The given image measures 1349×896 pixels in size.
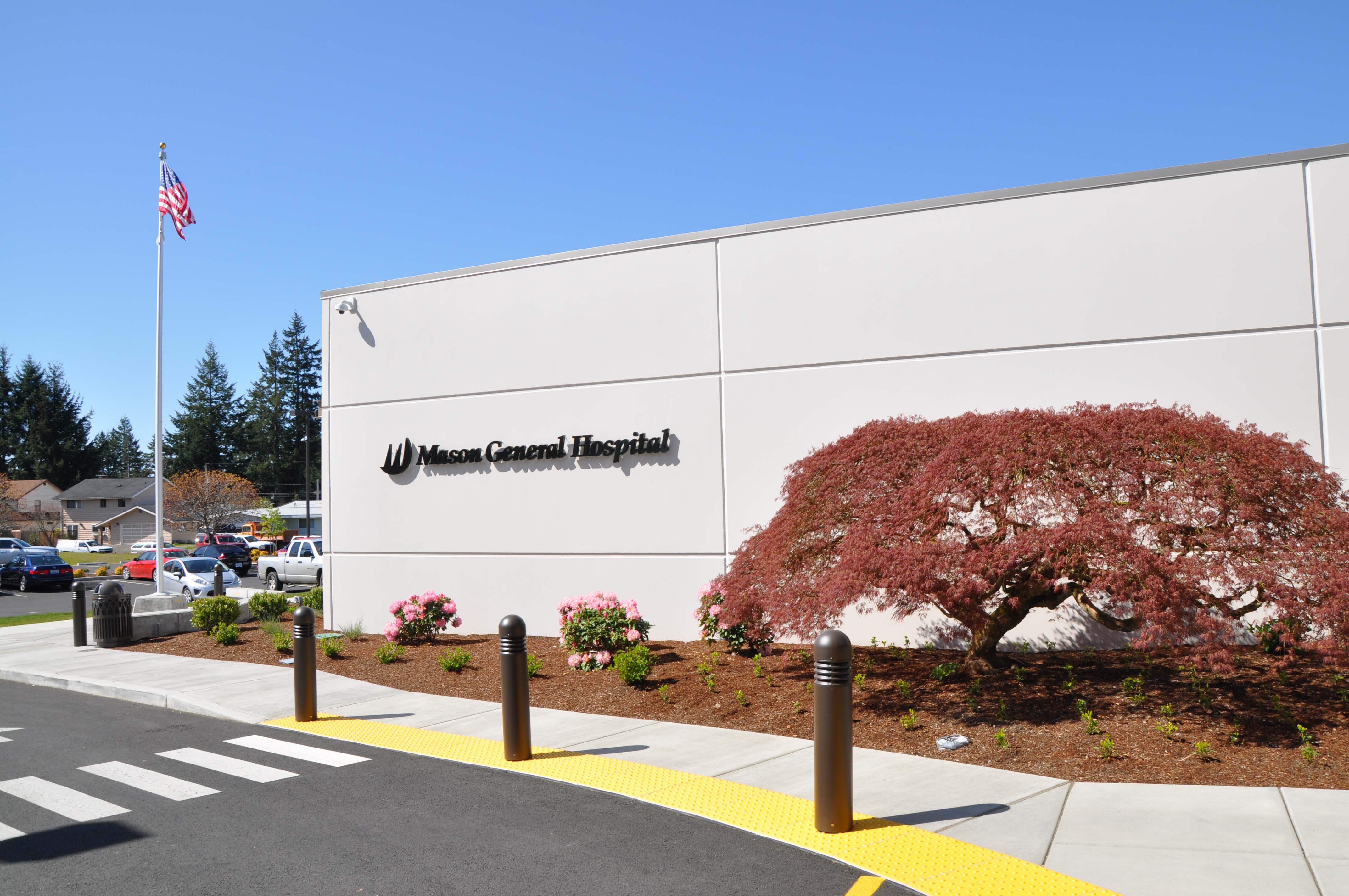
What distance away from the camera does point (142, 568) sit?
121ft

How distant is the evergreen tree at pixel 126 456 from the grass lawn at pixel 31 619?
108 m

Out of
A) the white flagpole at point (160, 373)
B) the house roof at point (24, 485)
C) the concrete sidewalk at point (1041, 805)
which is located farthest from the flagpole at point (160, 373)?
the house roof at point (24, 485)

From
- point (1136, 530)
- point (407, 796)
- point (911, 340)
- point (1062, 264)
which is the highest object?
point (1062, 264)

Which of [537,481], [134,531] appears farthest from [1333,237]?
[134,531]

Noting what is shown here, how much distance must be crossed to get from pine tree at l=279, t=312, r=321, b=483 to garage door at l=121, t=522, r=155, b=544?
12416 millimetres

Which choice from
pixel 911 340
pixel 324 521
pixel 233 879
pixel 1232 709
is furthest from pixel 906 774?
pixel 324 521

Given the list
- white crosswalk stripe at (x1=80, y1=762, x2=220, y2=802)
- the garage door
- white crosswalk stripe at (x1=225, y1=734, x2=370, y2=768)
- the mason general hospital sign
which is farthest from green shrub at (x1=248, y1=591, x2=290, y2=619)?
the garage door

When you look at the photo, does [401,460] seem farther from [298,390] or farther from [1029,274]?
[298,390]

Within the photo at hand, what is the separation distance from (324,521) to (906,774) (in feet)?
40.3

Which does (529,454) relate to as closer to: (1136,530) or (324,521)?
(324,521)

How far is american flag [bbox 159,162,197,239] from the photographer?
1852 cm

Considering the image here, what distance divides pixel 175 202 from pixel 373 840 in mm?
16815

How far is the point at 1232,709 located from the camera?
764cm

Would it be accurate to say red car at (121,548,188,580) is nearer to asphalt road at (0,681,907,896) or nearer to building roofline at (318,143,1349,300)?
building roofline at (318,143,1349,300)
